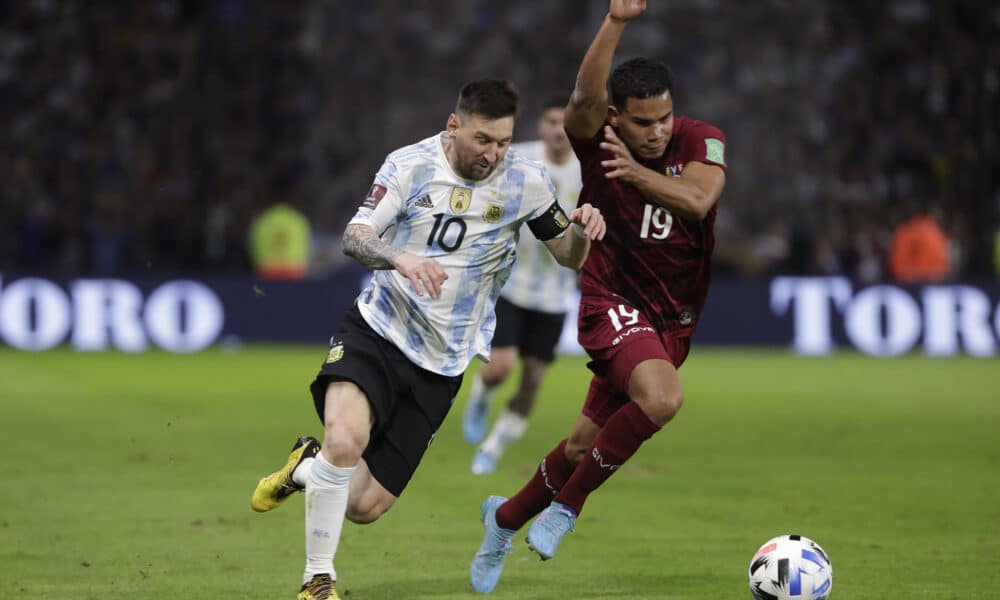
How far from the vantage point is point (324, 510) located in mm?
5680

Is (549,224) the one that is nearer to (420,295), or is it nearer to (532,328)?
(420,295)

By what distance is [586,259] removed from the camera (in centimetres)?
666

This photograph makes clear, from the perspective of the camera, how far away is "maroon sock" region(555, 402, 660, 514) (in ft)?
20.1

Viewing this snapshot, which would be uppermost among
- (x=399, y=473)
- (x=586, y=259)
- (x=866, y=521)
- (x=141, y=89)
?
(x=141, y=89)

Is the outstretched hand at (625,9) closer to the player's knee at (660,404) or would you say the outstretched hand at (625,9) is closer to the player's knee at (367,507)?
the player's knee at (660,404)

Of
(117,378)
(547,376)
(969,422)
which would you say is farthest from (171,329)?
(969,422)

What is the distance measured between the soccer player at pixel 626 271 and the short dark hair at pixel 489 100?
47 centimetres

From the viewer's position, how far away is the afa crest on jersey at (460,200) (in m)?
6.05

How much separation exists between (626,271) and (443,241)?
988 millimetres

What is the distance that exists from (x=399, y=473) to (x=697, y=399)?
365 inches

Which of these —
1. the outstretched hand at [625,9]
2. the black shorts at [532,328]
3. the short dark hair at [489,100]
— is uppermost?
the outstretched hand at [625,9]

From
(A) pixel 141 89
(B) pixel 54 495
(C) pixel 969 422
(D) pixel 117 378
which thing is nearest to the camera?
(B) pixel 54 495

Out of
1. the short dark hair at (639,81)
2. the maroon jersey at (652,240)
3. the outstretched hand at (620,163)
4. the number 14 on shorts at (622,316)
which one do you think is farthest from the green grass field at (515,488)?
the short dark hair at (639,81)

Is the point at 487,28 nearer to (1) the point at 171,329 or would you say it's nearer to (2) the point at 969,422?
(1) the point at 171,329
